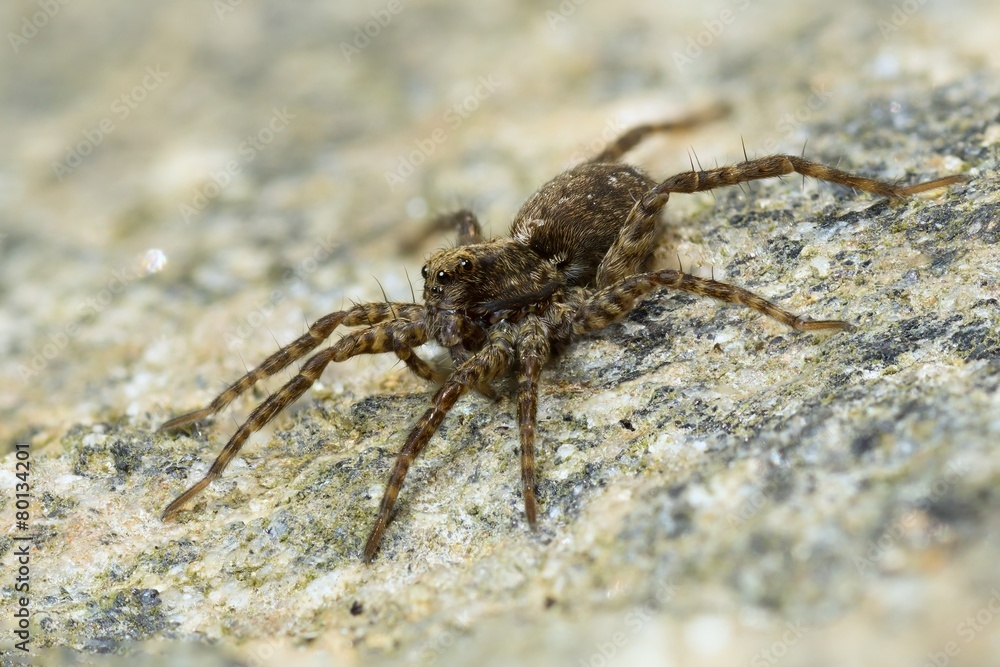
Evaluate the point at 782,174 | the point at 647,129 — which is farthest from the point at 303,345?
the point at 647,129

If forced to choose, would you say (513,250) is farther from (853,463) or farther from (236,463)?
(853,463)

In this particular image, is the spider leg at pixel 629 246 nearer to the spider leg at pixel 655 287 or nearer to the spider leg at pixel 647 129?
the spider leg at pixel 655 287

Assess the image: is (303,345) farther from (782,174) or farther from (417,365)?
(782,174)

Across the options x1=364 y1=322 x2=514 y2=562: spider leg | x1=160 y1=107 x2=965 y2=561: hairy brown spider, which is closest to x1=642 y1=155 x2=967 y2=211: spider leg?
x1=160 y1=107 x2=965 y2=561: hairy brown spider

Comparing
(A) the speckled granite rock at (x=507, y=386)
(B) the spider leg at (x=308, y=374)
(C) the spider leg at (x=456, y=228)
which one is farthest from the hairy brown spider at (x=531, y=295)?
(C) the spider leg at (x=456, y=228)

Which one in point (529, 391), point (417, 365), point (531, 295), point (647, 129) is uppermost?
A: point (647, 129)

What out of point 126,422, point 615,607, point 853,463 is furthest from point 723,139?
point 126,422
